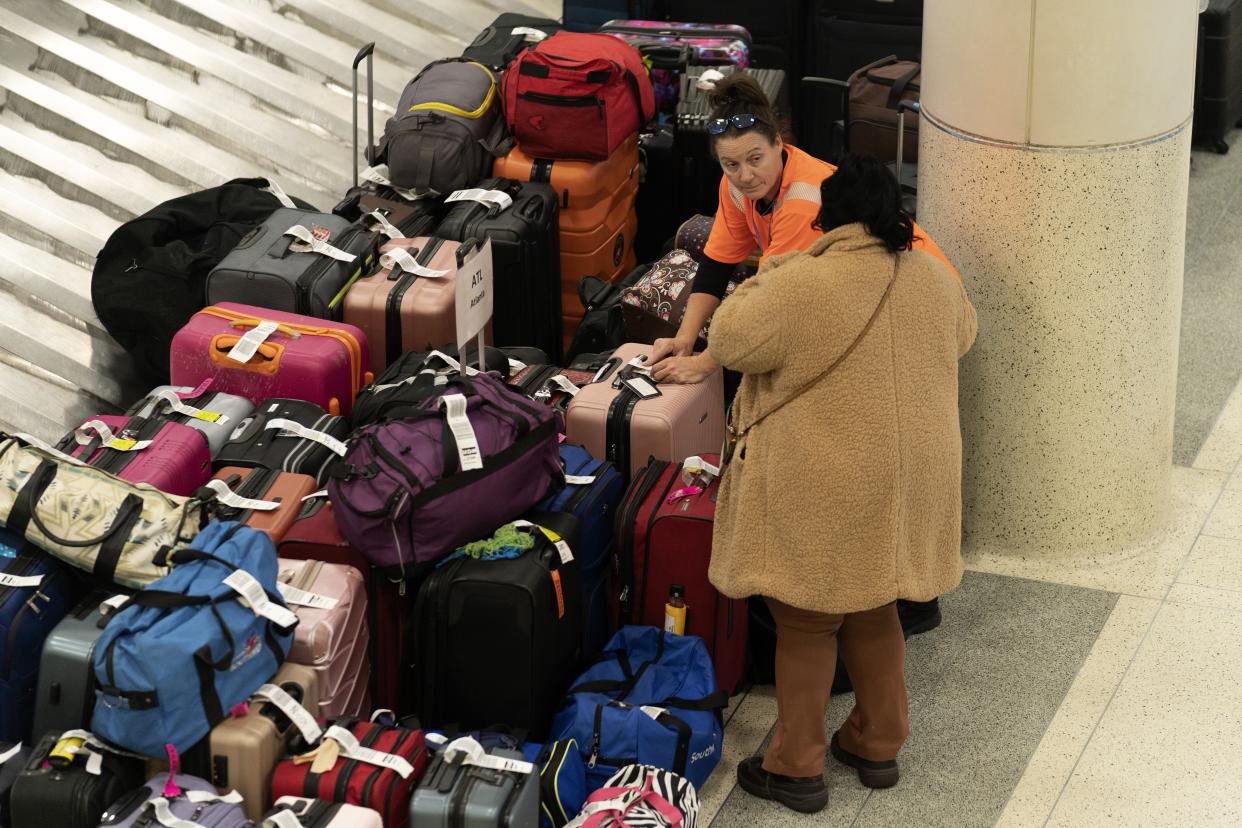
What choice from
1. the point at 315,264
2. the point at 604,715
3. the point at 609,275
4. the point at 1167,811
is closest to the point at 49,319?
the point at 315,264

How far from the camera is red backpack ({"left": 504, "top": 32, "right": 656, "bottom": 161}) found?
6039 mm

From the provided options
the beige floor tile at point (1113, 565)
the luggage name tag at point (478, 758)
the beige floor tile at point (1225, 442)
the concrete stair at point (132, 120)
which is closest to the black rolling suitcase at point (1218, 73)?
the beige floor tile at point (1225, 442)

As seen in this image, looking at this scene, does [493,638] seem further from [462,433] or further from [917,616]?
[917,616]

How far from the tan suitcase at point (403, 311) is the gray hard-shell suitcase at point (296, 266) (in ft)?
0.23

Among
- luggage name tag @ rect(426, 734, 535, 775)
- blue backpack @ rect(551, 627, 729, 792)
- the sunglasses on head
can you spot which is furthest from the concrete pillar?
luggage name tag @ rect(426, 734, 535, 775)

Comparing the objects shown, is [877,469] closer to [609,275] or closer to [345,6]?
[609,275]

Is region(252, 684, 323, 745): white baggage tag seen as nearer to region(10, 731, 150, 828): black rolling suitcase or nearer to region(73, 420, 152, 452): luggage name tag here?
region(10, 731, 150, 828): black rolling suitcase

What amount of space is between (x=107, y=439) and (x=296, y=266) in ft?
3.41

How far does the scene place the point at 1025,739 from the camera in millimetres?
4375

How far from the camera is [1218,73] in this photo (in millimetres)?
8219

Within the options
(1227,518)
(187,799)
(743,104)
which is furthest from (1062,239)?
(187,799)

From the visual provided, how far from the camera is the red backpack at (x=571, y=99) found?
6039 millimetres

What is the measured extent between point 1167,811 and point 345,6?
6.58 m

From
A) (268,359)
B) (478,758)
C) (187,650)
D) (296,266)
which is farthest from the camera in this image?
(296,266)
